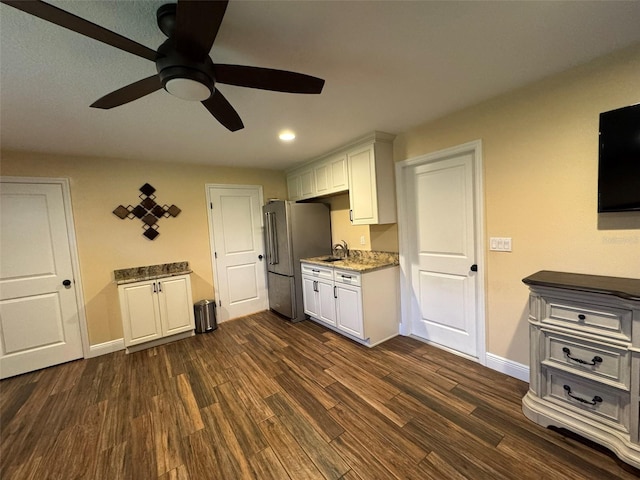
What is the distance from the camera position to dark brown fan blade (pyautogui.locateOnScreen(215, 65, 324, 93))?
129 centimetres

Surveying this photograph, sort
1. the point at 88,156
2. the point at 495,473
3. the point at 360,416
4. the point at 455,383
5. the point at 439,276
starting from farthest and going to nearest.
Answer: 1. the point at 88,156
2. the point at 439,276
3. the point at 455,383
4. the point at 360,416
5. the point at 495,473

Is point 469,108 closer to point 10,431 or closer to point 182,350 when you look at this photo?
point 182,350

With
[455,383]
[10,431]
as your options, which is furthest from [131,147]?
[455,383]

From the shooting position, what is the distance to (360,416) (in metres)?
1.90

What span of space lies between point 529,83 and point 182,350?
4.19 meters

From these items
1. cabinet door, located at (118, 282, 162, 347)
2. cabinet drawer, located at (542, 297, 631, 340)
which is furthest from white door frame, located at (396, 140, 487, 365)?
cabinet door, located at (118, 282, 162, 347)

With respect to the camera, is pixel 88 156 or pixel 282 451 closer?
pixel 282 451

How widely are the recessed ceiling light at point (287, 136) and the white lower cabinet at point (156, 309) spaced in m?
2.14

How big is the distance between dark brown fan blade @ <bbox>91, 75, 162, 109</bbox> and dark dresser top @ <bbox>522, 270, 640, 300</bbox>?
2.48 m

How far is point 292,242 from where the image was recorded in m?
3.74

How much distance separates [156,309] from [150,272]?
1.73ft

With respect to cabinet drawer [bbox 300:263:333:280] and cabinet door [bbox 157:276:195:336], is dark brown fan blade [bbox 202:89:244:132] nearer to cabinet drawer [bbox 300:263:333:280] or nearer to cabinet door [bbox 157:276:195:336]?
cabinet drawer [bbox 300:263:333:280]

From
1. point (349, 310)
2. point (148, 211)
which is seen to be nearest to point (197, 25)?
point (349, 310)

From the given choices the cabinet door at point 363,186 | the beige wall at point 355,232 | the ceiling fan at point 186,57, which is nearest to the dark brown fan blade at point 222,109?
the ceiling fan at point 186,57
